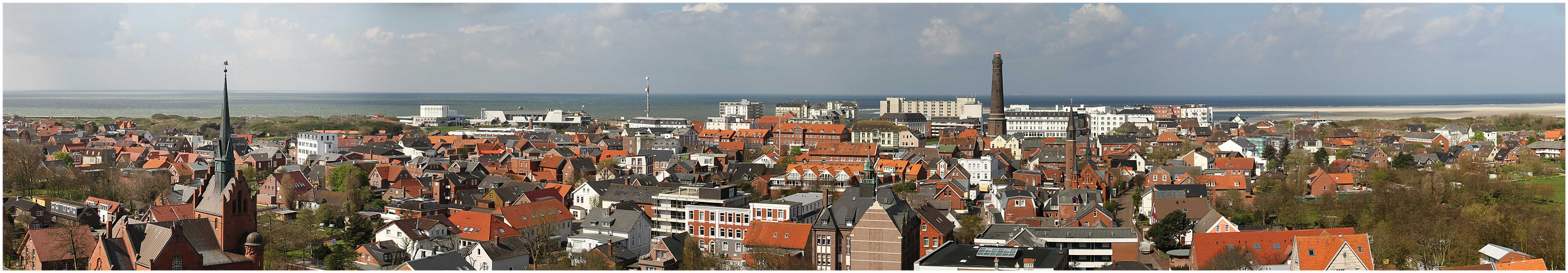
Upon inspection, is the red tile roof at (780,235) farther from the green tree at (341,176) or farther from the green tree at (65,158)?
the green tree at (65,158)

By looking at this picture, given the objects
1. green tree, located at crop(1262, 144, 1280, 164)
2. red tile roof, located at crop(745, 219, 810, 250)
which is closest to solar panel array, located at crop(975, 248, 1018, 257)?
red tile roof, located at crop(745, 219, 810, 250)

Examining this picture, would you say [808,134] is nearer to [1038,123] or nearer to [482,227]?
[1038,123]

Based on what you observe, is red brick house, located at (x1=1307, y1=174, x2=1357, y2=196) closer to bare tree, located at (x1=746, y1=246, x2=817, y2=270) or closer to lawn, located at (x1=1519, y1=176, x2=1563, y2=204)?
lawn, located at (x1=1519, y1=176, x2=1563, y2=204)

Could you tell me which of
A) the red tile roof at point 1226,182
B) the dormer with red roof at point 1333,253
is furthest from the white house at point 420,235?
the red tile roof at point 1226,182

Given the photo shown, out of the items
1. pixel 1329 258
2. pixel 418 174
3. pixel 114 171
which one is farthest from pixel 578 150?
pixel 1329 258

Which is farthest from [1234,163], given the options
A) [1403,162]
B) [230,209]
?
[230,209]
